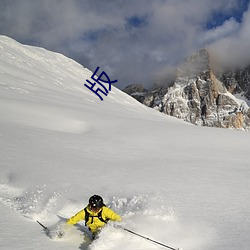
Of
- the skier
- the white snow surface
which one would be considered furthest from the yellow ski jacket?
the white snow surface

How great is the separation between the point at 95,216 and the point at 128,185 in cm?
225

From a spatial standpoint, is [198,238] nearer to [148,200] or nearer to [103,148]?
[148,200]

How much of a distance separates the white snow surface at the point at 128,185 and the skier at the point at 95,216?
0.88 ft

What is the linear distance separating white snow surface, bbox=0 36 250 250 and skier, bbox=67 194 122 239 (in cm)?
27

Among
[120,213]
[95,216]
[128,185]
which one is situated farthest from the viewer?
[128,185]

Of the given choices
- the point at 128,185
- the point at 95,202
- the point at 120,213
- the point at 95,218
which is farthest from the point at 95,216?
the point at 128,185

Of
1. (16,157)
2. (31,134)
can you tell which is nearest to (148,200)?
(16,157)

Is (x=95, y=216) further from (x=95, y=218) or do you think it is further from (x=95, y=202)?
(x=95, y=202)

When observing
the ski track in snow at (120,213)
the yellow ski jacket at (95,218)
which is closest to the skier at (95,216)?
the yellow ski jacket at (95,218)

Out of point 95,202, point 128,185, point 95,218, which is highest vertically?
point 128,185

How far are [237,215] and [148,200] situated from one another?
191cm

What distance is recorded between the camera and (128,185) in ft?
26.2

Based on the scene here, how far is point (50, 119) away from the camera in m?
17.5

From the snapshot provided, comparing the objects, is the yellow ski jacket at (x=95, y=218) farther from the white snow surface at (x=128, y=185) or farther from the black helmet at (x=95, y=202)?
the white snow surface at (x=128, y=185)
